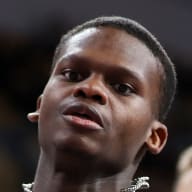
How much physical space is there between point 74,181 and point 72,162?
76mm

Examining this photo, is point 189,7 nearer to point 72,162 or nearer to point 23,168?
point 23,168

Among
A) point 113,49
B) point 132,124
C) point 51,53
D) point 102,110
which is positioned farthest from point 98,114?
point 51,53

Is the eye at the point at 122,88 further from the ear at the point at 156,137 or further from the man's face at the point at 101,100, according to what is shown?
the ear at the point at 156,137

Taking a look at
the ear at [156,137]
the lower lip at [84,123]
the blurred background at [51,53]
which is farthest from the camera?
the blurred background at [51,53]

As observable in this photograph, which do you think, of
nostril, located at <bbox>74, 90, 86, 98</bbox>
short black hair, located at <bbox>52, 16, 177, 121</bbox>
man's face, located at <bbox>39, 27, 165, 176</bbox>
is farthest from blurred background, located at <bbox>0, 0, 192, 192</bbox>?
nostril, located at <bbox>74, 90, 86, 98</bbox>

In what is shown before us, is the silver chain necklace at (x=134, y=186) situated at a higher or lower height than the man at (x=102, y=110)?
lower

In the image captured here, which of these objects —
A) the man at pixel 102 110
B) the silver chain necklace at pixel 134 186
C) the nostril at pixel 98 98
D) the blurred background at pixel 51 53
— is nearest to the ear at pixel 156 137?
the man at pixel 102 110

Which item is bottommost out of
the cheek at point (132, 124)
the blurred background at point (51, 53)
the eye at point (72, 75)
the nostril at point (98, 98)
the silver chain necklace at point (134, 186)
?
the blurred background at point (51, 53)

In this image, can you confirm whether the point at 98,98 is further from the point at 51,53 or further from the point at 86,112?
the point at 51,53

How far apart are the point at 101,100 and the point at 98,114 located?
5 centimetres

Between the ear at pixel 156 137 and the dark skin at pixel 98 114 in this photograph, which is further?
the ear at pixel 156 137

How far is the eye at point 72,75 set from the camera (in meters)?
2.33

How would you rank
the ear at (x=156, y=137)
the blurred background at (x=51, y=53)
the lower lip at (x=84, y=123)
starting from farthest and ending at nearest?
the blurred background at (x=51, y=53)
the ear at (x=156, y=137)
the lower lip at (x=84, y=123)

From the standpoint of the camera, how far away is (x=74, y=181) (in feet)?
7.47
